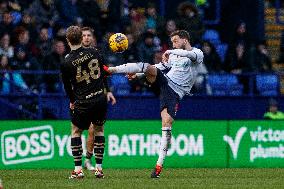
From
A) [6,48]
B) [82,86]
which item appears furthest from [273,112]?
[82,86]

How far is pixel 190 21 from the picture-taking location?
26297 millimetres

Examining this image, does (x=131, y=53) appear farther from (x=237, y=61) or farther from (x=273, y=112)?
(x=273, y=112)

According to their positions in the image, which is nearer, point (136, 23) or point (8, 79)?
point (8, 79)

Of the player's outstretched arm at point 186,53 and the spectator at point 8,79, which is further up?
the player's outstretched arm at point 186,53

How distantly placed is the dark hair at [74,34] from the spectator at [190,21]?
367 inches

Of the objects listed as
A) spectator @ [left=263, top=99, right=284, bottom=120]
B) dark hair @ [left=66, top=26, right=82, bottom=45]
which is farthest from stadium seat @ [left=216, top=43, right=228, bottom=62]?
dark hair @ [left=66, top=26, right=82, bottom=45]

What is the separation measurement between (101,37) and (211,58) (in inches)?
113

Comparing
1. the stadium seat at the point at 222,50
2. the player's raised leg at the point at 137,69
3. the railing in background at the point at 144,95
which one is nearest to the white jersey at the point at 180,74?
the player's raised leg at the point at 137,69

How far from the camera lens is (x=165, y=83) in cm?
1848

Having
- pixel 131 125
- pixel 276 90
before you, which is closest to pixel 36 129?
pixel 131 125

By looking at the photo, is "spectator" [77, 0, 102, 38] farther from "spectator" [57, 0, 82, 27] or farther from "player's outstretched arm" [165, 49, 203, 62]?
"player's outstretched arm" [165, 49, 203, 62]

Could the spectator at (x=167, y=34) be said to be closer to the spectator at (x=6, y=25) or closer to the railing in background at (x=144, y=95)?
the railing in background at (x=144, y=95)

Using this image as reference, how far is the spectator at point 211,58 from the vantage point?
86.5 feet

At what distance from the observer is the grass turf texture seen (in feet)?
52.9
